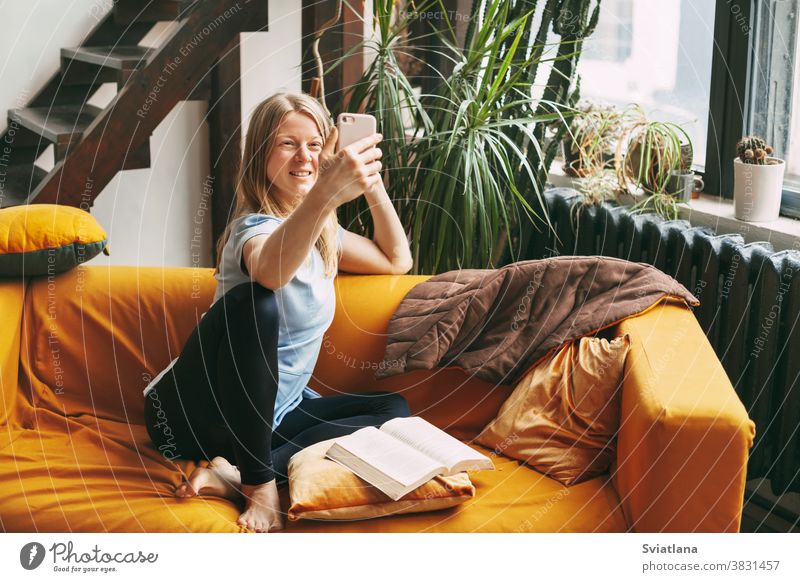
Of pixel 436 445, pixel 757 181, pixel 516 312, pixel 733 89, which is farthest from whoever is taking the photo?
pixel 733 89

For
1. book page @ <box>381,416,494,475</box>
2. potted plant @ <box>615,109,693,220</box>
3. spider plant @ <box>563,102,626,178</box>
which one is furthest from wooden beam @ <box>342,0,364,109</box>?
book page @ <box>381,416,494,475</box>

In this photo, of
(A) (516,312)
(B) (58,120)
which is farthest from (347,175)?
(B) (58,120)

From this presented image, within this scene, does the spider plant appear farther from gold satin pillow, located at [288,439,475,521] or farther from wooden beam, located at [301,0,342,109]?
gold satin pillow, located at [288,439,475,521]

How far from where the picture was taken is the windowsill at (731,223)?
2240mm

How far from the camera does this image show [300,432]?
74.6 inches

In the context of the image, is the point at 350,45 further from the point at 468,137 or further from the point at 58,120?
the point at 58,120

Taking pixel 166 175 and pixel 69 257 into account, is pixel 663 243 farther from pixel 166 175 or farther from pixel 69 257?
A: pixel 166 175

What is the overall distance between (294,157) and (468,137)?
0.62m

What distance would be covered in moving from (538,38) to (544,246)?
608 millimetres

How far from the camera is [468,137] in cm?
238

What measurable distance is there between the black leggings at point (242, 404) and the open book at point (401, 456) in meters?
0.12

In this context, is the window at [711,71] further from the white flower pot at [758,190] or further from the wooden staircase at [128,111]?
the wooden staircase at [128,111]

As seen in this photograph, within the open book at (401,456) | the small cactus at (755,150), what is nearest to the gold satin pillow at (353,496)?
the open book at (401,456)
